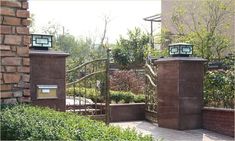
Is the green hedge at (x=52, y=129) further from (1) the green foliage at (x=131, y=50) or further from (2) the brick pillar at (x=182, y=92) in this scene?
(1) the green foliage at (x=131, y=50)

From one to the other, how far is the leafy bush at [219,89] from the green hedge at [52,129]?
3.93 m

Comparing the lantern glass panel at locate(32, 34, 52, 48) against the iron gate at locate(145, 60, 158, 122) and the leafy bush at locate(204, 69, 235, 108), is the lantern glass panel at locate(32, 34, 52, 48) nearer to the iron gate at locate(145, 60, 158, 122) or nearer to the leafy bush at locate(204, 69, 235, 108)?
the iron gate at locate(145, 60, 158, 122)

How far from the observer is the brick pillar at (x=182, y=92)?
6438 mm

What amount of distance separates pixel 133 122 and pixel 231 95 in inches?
86.4

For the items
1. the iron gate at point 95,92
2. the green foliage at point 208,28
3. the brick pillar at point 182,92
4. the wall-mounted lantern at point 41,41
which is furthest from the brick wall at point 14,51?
the green foliage at point 208,28

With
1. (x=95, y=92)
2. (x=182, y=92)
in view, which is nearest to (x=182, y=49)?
(x=182, y=92)

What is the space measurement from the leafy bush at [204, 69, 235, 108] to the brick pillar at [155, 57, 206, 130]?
0.34 metres

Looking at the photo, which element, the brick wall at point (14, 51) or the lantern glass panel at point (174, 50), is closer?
the brick wall at point (14, 51)

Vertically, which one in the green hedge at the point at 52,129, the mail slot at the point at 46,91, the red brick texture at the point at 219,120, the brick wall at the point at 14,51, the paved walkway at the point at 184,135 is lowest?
the paved walkway at the point at 184,135

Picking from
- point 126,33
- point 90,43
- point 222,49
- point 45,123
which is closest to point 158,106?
point 222,49

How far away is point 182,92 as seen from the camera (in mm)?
6441

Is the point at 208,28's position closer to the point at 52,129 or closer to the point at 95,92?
the point at 95,92

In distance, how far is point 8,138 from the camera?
312 cm

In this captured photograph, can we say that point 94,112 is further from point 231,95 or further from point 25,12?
point 25,12
